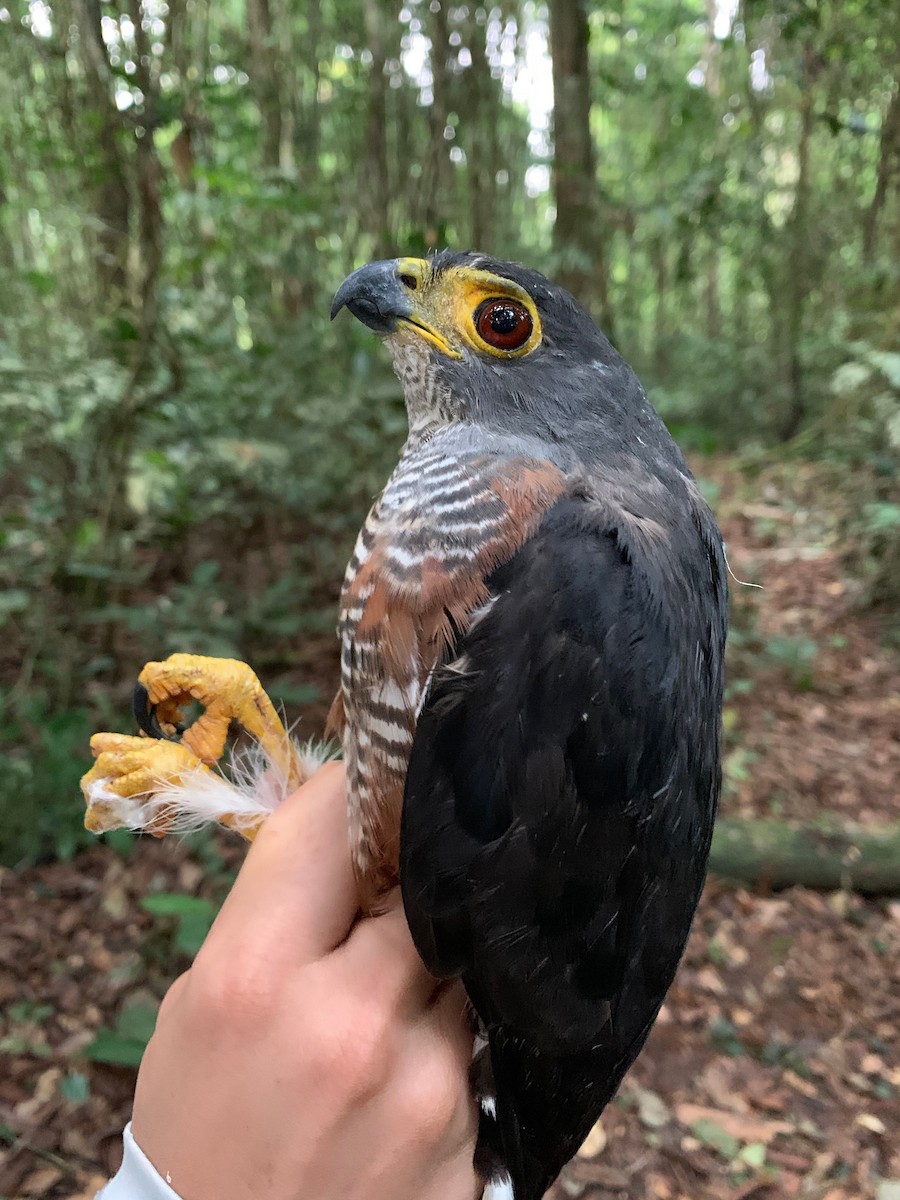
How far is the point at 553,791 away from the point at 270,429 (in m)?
4.02

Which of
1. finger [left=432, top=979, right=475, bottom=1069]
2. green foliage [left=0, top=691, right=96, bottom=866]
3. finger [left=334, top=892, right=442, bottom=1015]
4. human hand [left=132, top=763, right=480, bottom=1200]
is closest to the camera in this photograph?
human hand [left=132, top=763, right=480, bottom=1200]

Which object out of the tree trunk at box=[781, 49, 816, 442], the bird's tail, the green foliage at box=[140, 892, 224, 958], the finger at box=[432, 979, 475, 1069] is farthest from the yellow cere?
the tree trunk at box=[781, 49, 816, 442]

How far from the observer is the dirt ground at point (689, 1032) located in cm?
302

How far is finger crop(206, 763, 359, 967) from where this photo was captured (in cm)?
170

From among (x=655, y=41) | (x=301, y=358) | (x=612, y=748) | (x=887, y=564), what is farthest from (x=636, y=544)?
(x=655, y=41)

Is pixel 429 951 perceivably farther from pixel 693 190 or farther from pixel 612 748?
pixel 693 190

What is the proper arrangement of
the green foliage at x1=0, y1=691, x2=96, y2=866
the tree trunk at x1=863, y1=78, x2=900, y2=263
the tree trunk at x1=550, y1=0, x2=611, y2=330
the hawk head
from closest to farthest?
the hawk head
the green foliage at x1=0, y1=691, x2=96, y2=866
the tree trunk at x1=550, y1=0, x2=611, y2=330
the tree trunk at x1=863, y1=78, x2=900, y2=263

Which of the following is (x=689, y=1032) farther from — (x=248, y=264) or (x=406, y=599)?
(x=248, y=264)

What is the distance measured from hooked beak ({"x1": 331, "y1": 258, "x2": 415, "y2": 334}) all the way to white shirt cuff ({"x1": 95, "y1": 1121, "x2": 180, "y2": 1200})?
2.05 meters

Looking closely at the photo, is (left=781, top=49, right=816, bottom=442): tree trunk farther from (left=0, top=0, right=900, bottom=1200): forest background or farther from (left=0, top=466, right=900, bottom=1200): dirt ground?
(left=0, top=466, right=900, bottom=1200): dirt ground

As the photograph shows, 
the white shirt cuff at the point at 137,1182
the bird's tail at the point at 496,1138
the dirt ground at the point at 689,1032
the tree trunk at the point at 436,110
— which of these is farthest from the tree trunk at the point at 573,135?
the white shirt cuff at the point at 137,1182

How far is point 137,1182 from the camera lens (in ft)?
5.23

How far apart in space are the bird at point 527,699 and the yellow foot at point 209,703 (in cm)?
13

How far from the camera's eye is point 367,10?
6465 mm
